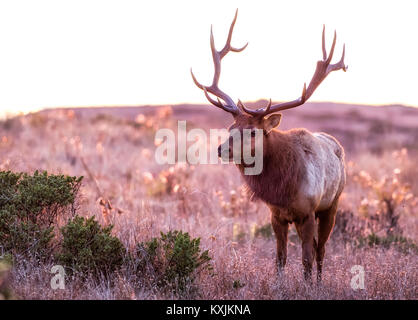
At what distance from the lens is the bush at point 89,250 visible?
18.2 feet

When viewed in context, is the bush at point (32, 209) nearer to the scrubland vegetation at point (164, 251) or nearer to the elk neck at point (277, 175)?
the scrubland vegetation at point (164, 251)

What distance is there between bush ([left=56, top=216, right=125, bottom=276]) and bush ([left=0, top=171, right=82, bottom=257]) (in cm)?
28

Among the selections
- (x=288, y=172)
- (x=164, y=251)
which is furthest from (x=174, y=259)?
(x=288, y=172)

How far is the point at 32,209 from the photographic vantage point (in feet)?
20.0

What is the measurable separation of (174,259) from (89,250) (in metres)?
0.90

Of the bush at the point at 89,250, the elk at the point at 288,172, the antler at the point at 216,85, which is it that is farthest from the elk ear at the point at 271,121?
the bush at the point at 89,250

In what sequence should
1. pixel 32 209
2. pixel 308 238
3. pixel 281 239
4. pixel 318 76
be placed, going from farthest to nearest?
pixel 318 76, pixel 281 239, pixel 308 238, pixel 32 209

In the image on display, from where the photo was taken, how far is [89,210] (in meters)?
7.10

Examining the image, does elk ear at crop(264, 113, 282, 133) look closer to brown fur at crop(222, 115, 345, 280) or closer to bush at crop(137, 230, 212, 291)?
brown fur at crop(222, 115, 345, 280)

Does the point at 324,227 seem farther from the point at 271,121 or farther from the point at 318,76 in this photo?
the point at 318,76

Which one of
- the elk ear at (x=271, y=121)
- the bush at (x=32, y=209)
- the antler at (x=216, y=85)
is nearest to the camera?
the bush at (x=32, y=209)

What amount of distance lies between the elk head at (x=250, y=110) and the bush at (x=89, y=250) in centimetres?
157
